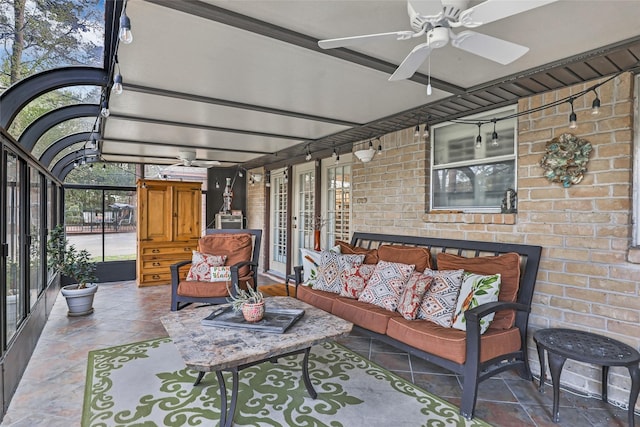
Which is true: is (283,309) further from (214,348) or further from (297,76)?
(297,76)

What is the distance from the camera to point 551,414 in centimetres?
234

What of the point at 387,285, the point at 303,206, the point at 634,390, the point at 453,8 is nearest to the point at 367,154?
the point at 387,285

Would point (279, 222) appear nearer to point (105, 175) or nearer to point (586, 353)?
point (105, 175)

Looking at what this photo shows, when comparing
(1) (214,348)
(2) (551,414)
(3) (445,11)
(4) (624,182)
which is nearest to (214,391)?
(1) (214,348)

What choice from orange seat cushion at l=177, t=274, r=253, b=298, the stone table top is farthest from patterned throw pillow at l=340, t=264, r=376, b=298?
orange seat cushion at l=177, t=274, r=253, b=298

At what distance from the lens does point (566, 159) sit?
2721mm

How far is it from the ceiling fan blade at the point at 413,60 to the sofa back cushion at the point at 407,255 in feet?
6.36

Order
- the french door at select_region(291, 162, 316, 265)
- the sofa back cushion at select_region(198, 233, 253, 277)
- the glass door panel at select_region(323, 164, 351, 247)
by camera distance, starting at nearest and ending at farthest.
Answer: the sofa back cushion at select_region(198, 233, 253, 277) < the glass door panel at select_region(323, 164, 351, 247) < the french door at select_region(291, 162, 316, 265)

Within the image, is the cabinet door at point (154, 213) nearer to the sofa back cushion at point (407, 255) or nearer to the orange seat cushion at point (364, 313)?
the orange seat cushion at point (364, 313)

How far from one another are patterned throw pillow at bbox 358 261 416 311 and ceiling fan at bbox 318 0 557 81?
2016 mm

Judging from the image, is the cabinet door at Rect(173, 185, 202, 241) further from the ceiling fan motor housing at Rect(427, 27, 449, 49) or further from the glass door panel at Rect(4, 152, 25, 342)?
the ceiling fan motor housing at Rect(427, 27, 449, 49)

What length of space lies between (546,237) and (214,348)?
8.82 feet

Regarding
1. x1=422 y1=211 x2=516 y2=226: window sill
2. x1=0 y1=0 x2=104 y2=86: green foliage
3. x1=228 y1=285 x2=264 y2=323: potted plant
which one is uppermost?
x1=0 y1=0 x2=104 y2=86: green foliage

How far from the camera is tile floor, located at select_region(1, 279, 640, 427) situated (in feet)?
7.52
